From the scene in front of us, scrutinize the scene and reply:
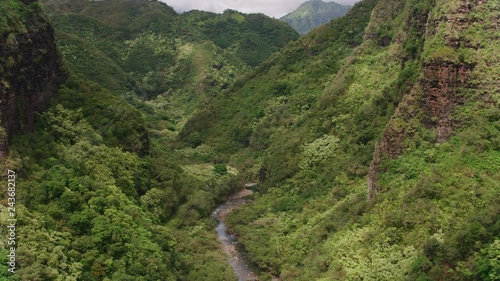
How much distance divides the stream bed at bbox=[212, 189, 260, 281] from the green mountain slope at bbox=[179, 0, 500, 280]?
1460mm

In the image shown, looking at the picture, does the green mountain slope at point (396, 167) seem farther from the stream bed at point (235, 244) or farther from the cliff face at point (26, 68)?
the cliff face at point (26, 68)

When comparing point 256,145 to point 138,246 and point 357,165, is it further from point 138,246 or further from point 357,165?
point 138,246

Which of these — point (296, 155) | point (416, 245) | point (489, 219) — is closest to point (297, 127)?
point (296, 155)

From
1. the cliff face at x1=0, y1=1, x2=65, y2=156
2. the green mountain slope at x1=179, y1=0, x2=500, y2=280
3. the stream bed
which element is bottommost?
the stream bed

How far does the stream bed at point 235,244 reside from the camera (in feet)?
Answer: 181

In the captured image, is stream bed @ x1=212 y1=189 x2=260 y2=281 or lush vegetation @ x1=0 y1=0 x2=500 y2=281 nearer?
lush vegetation @ x1=0 y1=0 x2=500 y2=281

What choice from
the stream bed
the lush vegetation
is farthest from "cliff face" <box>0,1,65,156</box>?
the stream bed

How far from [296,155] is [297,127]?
953 centimetres

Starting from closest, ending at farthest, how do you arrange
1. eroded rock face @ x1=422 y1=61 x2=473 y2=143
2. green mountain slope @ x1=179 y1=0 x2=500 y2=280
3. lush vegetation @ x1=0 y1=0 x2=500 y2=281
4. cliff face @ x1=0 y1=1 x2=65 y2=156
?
lush vegetation @ x1=0 y1=0 x2=500 y2=281 < green mountain slope @ x1=179 y1=0 x2=500 y2=280 < eroded rock face @ x1=422 y1=61 x2=473 y2=143 < cliff face @ x1=0 y1=1 x2=65 y2=156

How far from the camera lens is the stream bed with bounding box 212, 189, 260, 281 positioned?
181ft

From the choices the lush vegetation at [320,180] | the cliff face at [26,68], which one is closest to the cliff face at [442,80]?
the lush vegetation at [320,180]

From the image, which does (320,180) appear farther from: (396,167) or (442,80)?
(442,80)

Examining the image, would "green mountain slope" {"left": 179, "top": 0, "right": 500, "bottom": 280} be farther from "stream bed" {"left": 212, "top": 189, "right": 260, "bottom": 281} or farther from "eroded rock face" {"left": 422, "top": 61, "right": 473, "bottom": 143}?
"stream bed" {"left": 212, "top": 189, "right": 260, "bottom": 281}

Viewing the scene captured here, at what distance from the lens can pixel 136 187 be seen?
5800 cm
